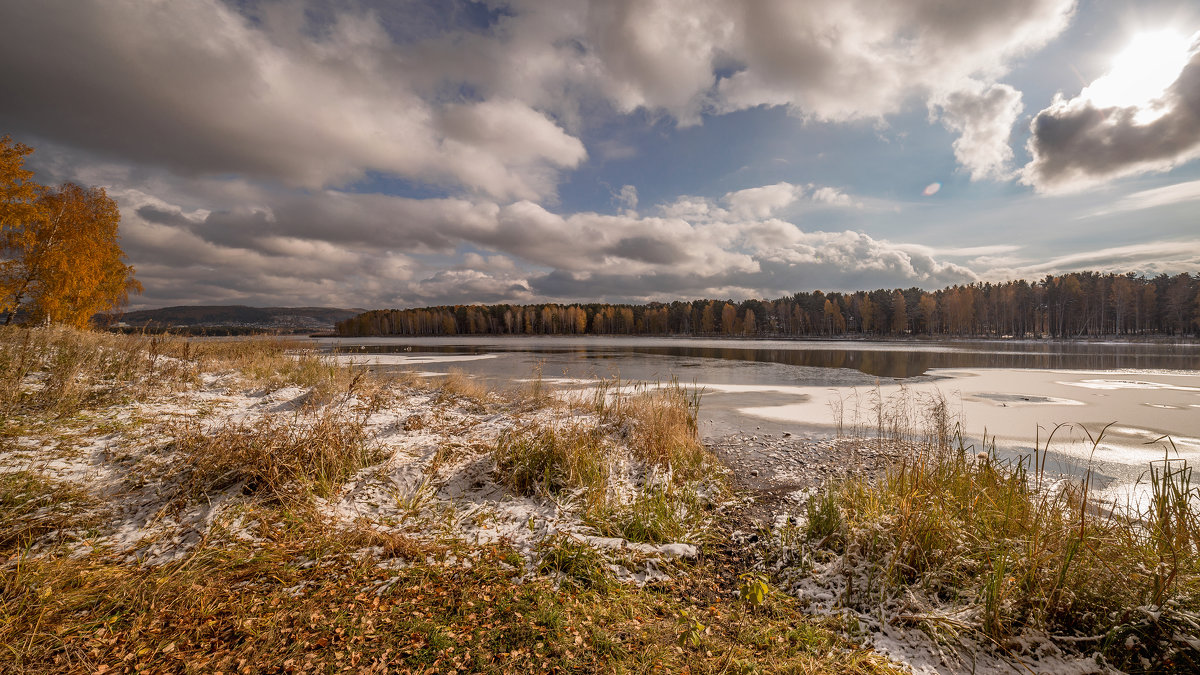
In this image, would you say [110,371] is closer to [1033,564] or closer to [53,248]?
[1033,564]

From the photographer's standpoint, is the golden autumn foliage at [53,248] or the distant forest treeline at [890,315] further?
the distant forest treeline at [890,315]

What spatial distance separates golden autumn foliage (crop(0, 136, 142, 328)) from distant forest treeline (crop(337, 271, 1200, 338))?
4140 inches

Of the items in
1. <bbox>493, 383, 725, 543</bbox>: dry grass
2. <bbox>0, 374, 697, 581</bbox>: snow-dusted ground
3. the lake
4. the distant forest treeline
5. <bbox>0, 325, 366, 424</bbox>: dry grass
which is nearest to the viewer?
<bbox>0, 374, 697, 581</bbox>: snow-dusted ground

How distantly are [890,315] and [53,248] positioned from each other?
122 metres

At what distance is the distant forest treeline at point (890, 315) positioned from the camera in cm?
7444

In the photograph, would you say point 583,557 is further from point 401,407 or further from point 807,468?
point 401,407

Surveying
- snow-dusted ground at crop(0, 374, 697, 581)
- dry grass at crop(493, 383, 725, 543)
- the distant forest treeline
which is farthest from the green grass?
the distant forest treeline

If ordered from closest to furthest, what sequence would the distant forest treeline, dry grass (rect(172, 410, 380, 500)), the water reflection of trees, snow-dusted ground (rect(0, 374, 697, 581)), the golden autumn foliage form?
1. snow-dusted ground (rect(0, 374, 697, 581))
2. dry grass (rect(172, 410, 380, 500))
3. the golden autumn foliage
4. the water reflection of trees
5. the distant forest treeline

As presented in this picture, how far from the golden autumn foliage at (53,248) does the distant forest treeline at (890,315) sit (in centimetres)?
10514

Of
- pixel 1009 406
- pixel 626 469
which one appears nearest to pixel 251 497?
pixel 626 469

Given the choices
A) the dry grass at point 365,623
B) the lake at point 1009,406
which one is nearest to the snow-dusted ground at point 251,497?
the dry grass at point 365,623

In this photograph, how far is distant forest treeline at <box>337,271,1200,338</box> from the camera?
2931 inches

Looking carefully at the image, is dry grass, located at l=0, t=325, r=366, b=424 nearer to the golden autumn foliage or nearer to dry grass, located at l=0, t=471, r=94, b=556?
dry grass, located at l=0, t=471, r=94, b=556

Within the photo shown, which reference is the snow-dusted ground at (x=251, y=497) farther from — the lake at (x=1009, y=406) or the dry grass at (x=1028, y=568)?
the lake at (x=1009, y=406)
